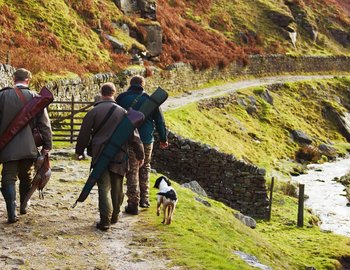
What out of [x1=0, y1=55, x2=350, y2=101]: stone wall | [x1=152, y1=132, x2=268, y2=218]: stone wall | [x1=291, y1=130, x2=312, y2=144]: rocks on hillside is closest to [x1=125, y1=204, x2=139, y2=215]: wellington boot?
[x1=152, y1=132, x2=268, y2=218]: stone wall

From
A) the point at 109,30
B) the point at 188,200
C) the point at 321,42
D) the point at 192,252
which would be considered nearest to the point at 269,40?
the point at 321,42

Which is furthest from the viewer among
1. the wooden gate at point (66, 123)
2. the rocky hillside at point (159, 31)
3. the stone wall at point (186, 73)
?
the rocky hillside at point (159, 31)

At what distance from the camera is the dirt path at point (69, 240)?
8.94m

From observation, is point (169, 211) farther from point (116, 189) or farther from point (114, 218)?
point (116, 189)

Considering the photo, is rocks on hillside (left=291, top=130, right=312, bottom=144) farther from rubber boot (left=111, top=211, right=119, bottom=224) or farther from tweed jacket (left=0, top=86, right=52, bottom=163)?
tweed jacket (left=0, top=86, right=52, bottom=163)

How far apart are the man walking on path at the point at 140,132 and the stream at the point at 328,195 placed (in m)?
12.3

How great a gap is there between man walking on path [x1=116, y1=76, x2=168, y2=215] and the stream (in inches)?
485

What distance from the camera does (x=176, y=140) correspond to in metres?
21.9

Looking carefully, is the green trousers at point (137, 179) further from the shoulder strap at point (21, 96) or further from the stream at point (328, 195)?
the stream at point (328, 195)

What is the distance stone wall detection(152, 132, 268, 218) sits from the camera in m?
21.1

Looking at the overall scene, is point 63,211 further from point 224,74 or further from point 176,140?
point 224,74

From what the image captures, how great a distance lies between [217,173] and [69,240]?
12.2 m

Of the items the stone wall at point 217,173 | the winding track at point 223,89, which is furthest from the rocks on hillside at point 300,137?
the stone wall at point 217,173

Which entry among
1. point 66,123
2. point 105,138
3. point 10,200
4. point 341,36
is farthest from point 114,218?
point 341,36
